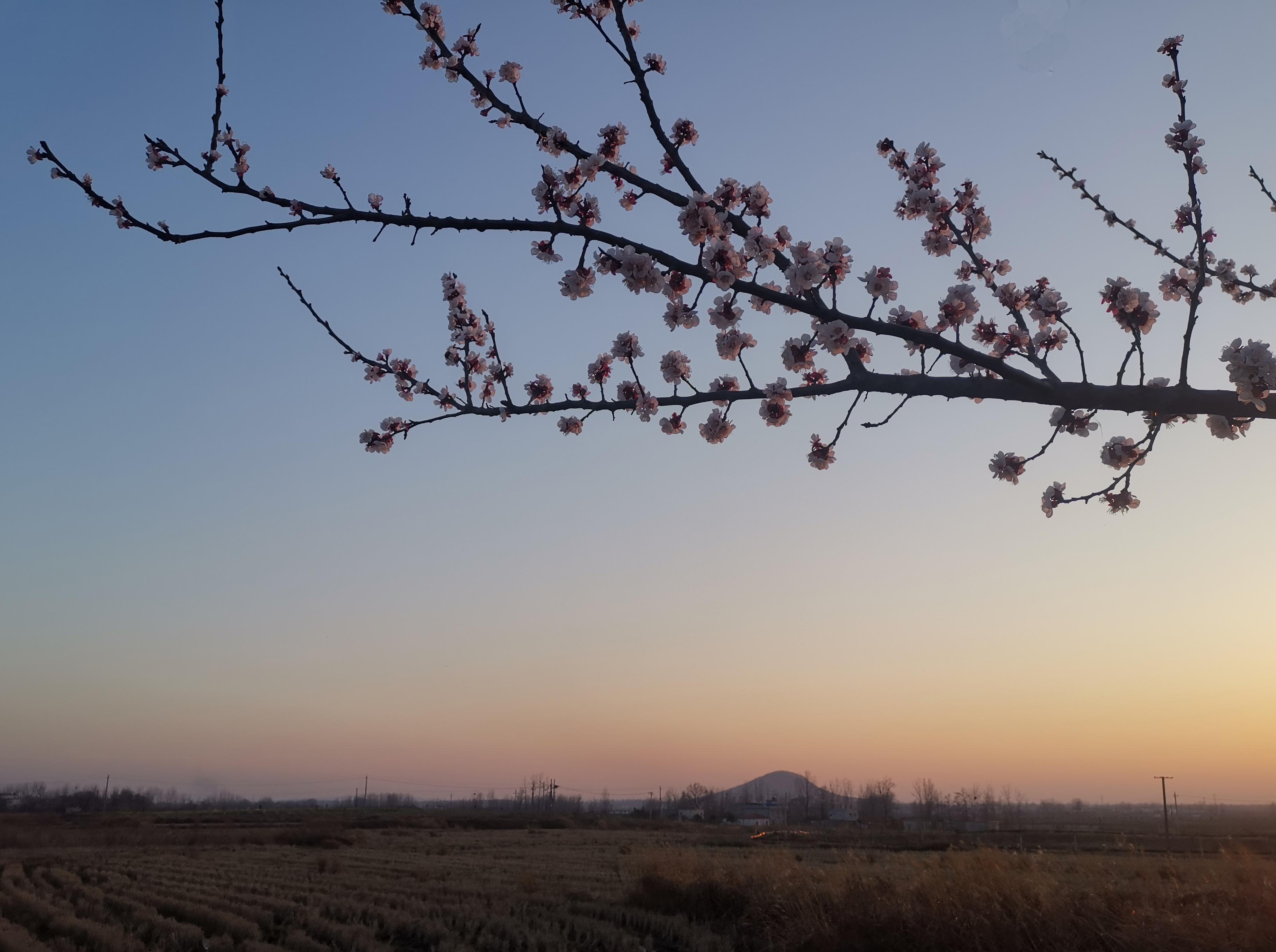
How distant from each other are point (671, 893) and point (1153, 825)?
75902 millimetres

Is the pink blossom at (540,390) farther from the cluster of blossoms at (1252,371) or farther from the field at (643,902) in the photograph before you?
the field at (643,902)

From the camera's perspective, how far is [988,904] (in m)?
9.70

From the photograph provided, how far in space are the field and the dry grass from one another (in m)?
0.03

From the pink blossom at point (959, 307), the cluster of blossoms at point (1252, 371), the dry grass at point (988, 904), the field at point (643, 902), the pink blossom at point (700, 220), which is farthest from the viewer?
the field at point (643, 902)

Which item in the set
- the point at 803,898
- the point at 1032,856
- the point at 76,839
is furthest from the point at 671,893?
the point at 76,839

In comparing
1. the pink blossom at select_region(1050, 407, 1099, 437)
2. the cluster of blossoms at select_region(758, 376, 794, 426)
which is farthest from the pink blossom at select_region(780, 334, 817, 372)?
the pink blossom at select_region(1050, 407, 1099, 437)

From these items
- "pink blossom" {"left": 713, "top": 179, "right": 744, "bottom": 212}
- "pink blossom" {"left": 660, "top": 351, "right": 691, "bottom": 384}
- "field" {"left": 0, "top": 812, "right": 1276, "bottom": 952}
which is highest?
"pink blossom" {"left": 713, "top": 179, "right": 744, "bottom": 212}

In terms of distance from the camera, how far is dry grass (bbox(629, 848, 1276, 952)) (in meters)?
7.35

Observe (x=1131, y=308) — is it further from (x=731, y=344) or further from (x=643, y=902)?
(x=643, y=902)

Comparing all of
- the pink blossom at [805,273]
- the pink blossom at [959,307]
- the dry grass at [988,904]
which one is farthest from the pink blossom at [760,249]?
the dry grass at [988,904]

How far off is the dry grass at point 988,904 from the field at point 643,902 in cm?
3

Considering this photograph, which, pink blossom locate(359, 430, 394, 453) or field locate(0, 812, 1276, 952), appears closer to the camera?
pink blossom locate(359, 430, 394, 453)

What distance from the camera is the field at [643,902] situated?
28.0ft

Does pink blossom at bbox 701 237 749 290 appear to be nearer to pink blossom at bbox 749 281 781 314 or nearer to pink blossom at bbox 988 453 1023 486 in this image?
pink blossom at bbox 749 281 781 314
